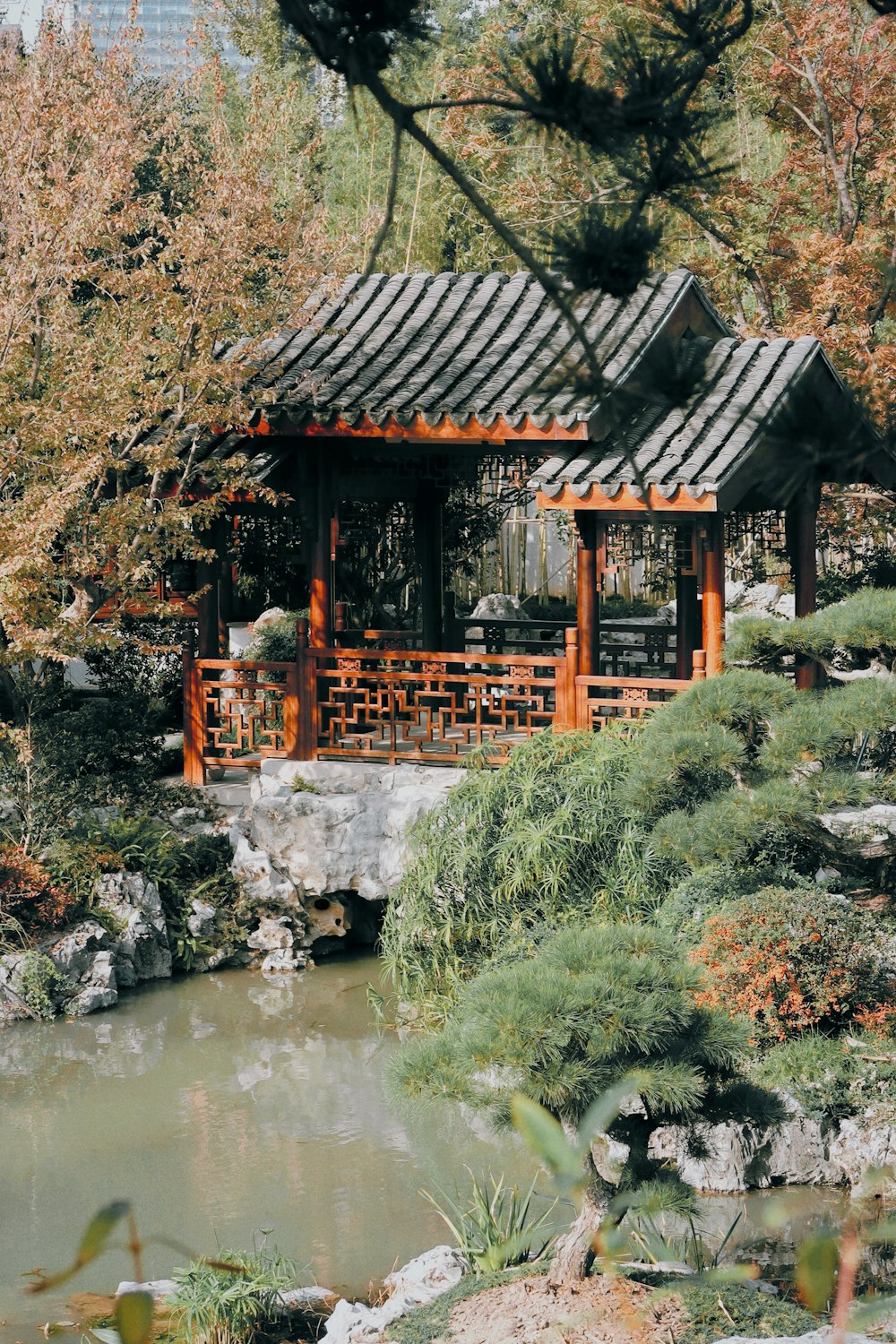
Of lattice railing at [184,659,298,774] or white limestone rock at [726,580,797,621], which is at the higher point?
white limestone rock at [726,580,797,621]

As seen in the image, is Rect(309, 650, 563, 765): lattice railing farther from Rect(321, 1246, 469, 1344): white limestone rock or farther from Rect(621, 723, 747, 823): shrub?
Rect(321, 1246, 469, 1344): white limestone rock

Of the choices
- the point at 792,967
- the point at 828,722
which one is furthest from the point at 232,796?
the point at 828,722

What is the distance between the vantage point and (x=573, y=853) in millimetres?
7055

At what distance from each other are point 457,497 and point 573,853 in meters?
4.50

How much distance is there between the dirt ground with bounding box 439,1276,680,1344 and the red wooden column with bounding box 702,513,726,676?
14.8ft

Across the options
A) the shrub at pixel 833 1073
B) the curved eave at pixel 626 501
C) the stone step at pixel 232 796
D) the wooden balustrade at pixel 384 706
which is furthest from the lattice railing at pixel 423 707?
the shrub at pixel 833 1073

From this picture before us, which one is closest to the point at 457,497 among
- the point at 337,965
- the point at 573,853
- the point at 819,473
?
the point at 337,965

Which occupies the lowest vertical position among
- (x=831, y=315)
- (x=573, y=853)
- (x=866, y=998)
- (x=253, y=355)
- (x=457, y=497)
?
(x=866, y=998)

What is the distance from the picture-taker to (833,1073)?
19.1 ft

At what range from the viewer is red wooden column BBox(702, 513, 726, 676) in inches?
327

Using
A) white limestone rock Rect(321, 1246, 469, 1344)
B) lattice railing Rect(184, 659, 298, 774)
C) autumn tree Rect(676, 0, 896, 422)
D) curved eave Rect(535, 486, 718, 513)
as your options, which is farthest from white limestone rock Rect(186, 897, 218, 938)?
autumn tree Rect(676, 0, 896, 422)

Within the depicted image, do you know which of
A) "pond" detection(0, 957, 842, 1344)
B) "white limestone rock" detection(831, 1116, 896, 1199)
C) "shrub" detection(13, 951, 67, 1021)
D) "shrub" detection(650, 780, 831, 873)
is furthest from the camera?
"shrub" detection(13, 951, 67, 1021)

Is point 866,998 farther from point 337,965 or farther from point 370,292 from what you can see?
point 370,292

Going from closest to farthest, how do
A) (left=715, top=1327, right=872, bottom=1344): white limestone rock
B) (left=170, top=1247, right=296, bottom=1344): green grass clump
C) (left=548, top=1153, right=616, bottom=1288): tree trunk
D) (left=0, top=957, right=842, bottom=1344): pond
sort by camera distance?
(left=715, top=1327, right=872, bottom=1344): white limestone rock < (left=548, top=1153, right=616, bottom=1288): tree trunk < (left=170, top=1247, right=296, bottom=1344): green grass clump < (left=0, top=957, right=842, bottom=1344): pond
